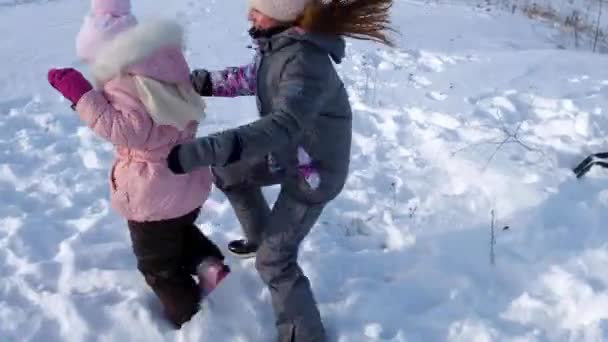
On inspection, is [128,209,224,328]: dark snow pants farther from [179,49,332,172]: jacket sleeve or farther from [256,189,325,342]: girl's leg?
[179,49,332,172]: jacket sleeve

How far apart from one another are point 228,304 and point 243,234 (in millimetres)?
577

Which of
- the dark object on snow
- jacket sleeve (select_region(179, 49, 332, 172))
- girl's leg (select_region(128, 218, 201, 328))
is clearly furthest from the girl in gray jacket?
the dark object on snow

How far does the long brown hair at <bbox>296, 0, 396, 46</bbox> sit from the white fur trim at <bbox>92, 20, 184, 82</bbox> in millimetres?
468

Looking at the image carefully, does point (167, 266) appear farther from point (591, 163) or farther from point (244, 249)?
point (591, 163)

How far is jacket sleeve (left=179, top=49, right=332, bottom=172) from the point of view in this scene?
2184 millimetres

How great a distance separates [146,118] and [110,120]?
120 mm

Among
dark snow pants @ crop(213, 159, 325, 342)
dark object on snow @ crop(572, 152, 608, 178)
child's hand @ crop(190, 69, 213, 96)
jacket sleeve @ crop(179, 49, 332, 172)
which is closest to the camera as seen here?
jacket sleeve @ crop(179, 49, 332, 172)

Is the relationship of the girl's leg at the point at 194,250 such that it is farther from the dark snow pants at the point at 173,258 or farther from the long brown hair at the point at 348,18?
the long brown hair at the point at 348,18

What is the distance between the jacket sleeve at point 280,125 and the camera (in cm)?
218

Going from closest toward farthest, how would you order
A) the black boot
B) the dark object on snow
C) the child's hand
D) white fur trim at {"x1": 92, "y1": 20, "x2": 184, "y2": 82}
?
1. white fur trim at {"x1": 92, "y1": 20, "x2": 184, "y2": 82}
2. the child's hand
3. the black boot
4. the dark object on snow

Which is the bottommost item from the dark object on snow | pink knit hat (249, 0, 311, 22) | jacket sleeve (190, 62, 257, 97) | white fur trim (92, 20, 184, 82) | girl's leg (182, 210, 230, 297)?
the dark object on snow

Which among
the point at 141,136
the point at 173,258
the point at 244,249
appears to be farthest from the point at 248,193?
the point at 141,136

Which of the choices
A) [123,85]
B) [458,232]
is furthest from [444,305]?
[123,85]

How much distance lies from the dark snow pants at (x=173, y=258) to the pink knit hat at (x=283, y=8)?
2.79 ft
